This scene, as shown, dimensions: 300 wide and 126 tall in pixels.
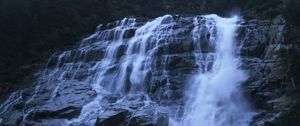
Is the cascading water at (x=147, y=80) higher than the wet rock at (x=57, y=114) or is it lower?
higher

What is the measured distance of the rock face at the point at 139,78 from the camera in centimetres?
2644

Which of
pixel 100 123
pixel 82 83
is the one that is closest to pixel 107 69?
pixel 82 83

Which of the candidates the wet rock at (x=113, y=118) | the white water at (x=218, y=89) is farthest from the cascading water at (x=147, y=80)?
the wet rock at (x=113, y=118)

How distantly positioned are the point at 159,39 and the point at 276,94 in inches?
404

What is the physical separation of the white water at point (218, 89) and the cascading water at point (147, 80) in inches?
2.1

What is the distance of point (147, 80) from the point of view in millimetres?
29828

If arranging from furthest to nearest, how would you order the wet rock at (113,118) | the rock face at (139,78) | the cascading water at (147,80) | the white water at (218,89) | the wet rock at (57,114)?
the wet rock at (57,114) → the cascading water at (147,80) → the rock face at (139,78) → the white water at (218,89) → the wet rock at (113,118)

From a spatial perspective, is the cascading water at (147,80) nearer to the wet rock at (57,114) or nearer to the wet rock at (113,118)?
the wet rock at (57,114)

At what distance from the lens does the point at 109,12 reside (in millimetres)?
46812

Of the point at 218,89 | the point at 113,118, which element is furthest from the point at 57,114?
the point at 218,89

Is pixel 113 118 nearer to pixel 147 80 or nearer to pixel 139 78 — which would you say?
pixel 147 80

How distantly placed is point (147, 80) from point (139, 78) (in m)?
0.65

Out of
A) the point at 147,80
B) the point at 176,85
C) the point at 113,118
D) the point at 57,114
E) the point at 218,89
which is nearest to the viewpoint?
the point at 113,118

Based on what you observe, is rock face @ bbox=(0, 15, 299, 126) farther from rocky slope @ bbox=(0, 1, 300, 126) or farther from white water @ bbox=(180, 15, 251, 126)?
white water @ bbox=(180, 15, 251, 126)
